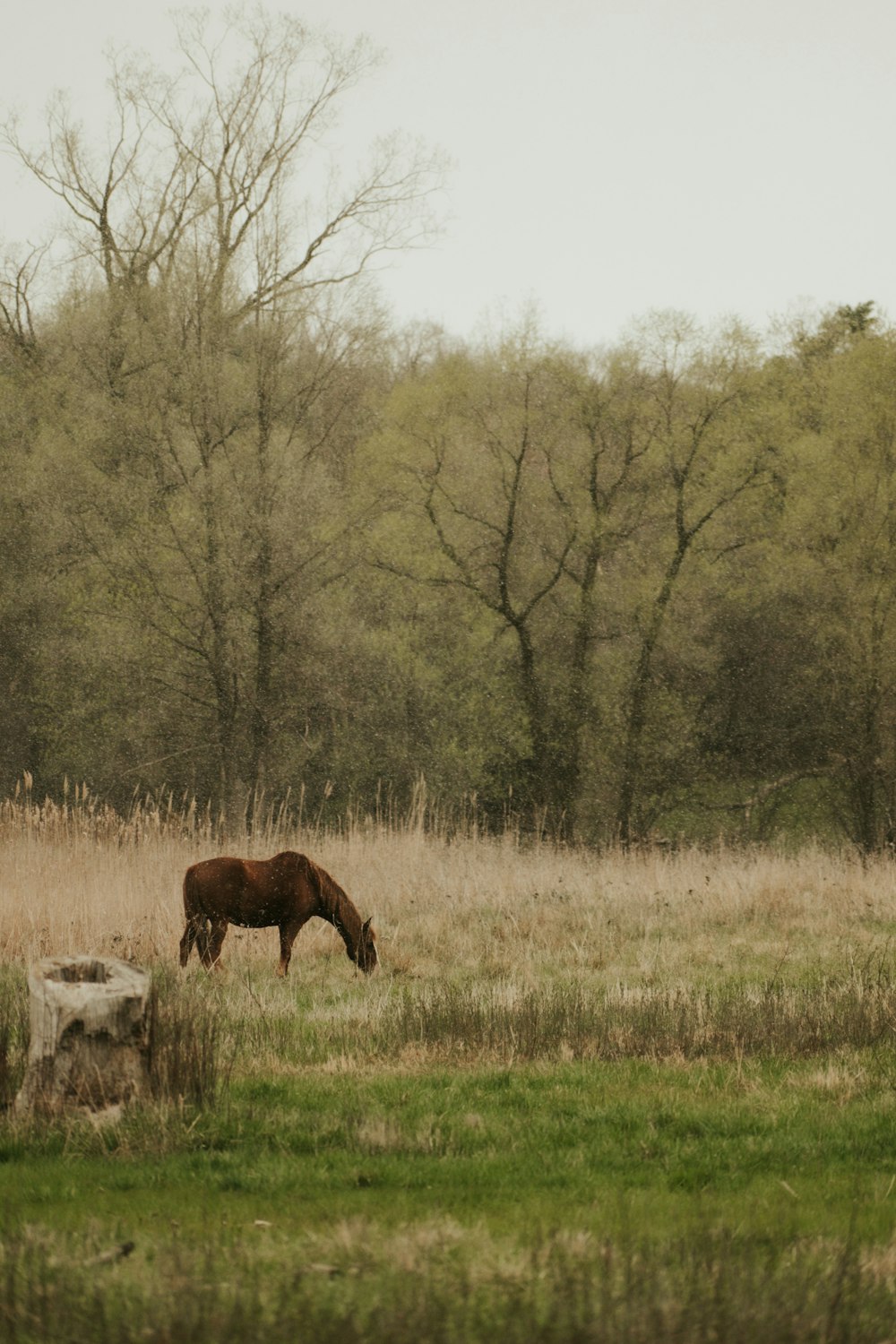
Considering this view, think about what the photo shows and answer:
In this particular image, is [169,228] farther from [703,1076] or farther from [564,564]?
[703,1076]

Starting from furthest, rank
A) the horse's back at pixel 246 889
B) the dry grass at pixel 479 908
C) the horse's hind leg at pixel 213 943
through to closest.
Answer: the dry grass at pixel 479 908
the horse's hind leg at pixel 213 943
the horse's back at pixel 246 889

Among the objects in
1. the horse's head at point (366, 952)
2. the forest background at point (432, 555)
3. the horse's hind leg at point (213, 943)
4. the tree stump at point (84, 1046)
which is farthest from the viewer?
the forest background at point (432, 555)

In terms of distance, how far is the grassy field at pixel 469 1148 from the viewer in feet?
12.2

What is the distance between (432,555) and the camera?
2898 centimetres

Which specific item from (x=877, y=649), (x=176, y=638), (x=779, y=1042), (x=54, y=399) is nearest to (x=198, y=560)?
(x=176, y=638)

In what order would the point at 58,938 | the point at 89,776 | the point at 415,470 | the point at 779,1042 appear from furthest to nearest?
the point at 415,470
the point at 89,776
the point at 58,938
the point at 779,1042

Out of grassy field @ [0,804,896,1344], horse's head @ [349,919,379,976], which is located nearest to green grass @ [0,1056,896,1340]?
grassy field @ [0,804,896,1344]

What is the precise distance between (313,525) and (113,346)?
6374 mm

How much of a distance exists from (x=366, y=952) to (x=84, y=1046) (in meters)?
5.12

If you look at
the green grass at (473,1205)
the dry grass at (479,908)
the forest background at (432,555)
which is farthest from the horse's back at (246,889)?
the forest background at (432,555)

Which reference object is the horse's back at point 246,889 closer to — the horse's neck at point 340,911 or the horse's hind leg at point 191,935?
the horse's hind leg at point 191,935

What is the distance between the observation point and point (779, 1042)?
843cm

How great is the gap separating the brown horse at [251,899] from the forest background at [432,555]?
48.5 ft

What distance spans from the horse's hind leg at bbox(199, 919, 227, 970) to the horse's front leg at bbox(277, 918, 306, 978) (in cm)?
47
